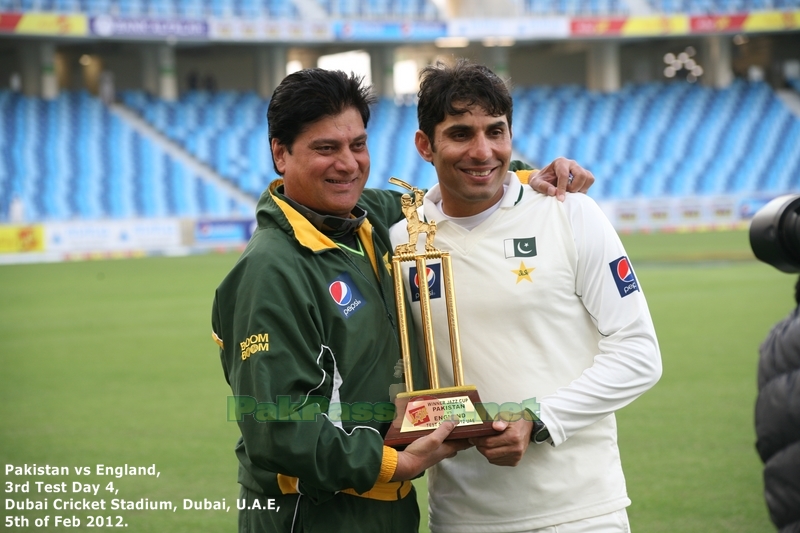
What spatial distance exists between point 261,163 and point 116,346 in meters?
21.1

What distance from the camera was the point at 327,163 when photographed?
2.56m

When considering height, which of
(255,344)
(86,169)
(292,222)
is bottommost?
(86,169)

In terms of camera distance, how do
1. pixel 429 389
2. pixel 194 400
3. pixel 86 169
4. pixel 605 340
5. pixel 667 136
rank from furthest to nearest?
1. pixel 667 136
2. pixel 86 169
3. pixel 194 400
4. pixel 605 340
5. pixel 429 389

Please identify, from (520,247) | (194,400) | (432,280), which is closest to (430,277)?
(432,280)

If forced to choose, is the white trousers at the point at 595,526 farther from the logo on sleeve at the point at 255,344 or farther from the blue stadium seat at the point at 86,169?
the blue stadium seat at the point at 86,169

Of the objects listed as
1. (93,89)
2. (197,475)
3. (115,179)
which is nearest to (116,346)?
(197,475)

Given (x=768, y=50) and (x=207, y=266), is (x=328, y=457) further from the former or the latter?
(x=768, y=50)

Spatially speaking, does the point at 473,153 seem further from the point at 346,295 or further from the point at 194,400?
the point at 194,400

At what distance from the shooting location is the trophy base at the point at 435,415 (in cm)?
237

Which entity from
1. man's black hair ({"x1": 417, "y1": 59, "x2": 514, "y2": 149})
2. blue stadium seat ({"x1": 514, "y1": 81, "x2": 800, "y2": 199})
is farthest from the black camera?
blue stadium seat ({"x1": 514, "y1": 81, "x2": 800, "y2": 199})

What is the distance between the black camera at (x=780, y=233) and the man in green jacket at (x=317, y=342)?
2.81 feet

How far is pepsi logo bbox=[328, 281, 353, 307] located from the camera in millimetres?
2479

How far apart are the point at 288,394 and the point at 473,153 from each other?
2.74 ft

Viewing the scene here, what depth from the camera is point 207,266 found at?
20109mm
